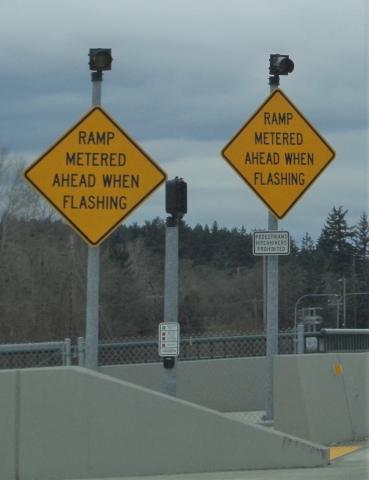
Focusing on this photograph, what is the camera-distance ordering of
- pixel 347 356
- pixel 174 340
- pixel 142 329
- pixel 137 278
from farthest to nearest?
pixel 137 278, pixel 142 329, pixel 347 356, pixel 174 340

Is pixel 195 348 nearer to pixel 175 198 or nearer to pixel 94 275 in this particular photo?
pixel 175 198

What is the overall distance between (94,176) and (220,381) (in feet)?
21.2

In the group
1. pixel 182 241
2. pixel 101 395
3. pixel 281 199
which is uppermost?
pixel 182 241

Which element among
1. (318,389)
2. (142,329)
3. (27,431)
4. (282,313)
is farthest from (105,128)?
(142,329)

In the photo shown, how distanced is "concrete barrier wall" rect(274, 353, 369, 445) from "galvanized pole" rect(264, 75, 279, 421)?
0.52 metres

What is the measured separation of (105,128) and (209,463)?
→ 3.30m

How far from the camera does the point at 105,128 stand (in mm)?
9875

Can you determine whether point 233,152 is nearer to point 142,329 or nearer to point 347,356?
point 347,356

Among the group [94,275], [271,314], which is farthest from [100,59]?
[271,314]

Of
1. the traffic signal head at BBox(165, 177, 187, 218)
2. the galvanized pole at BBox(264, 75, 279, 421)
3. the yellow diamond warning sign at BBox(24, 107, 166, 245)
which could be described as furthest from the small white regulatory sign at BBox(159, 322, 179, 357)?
the galvanized pole at BBox(264, 75, 279, 421)

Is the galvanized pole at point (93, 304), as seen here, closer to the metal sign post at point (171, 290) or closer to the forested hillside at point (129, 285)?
the metal sign post at point (171, 290)

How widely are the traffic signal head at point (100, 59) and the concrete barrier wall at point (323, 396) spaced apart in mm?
3582

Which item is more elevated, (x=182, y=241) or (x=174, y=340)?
(x=182, y=241)

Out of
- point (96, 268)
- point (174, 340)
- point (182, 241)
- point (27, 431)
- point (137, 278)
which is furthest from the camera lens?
point (182, 241)
